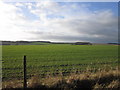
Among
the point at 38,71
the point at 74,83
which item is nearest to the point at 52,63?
the point at 38,71

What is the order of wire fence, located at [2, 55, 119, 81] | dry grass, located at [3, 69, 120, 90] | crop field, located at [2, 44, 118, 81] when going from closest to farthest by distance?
dry grass, located at [3, 69, 120, 90], wire fence, located at [2, 55, 119, 81], crop field, located at [2, 44, 118, 81]

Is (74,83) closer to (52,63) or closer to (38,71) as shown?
(38,71)

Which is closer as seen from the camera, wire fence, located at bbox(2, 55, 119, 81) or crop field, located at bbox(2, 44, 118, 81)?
wire fence, located at bbox(2, 55, 119, 81)

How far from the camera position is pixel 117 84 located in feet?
Answer: 18.4

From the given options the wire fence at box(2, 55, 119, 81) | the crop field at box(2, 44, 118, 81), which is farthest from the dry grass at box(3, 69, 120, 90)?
the crop field at box(2, 44, 118, 81)

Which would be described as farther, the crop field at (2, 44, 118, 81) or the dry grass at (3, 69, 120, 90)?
the crop field at (2, 44, 118, 81)

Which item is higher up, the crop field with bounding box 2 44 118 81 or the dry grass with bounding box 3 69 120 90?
the dry grass with bounding box 3 69 120 90

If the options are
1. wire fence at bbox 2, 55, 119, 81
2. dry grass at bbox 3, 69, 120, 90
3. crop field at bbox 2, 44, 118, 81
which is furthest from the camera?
crop field at bbox 2, 44, 118, 81

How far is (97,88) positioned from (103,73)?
5.57 feet

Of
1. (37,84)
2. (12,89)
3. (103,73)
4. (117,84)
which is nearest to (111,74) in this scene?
(103,73)

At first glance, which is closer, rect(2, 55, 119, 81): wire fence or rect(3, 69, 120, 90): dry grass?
rect(3, 69, 120, 90): dry grass

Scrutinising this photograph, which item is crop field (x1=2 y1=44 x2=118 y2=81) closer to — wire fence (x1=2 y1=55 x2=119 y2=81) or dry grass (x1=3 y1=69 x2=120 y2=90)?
wire fence (x1=2 y1=55 x2=119 y2=81)

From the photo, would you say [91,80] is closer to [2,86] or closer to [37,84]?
[37,84]

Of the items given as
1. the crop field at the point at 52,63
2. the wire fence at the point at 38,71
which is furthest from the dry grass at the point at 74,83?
the crop field at the point at 52,63
